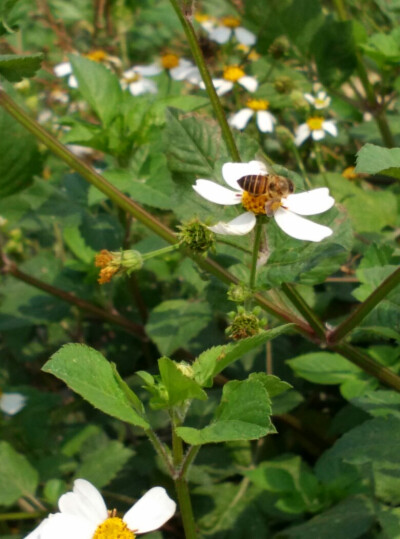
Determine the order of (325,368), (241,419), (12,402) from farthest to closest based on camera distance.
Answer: (12,402), (325,368), (241,419)

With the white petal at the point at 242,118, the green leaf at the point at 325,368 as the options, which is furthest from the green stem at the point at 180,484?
the white petal at the point at 242,118

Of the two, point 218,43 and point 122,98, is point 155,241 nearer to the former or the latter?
point 122,98

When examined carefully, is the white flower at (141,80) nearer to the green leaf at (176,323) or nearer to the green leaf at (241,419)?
the green leaf at (176,323)

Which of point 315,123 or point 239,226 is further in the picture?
point 315,123

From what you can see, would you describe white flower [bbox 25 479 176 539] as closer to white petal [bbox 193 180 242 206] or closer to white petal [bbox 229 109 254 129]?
white petal [bbox 193 180 242 206]

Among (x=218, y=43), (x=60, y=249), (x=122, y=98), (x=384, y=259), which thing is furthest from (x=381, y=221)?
(x=60, y=249)

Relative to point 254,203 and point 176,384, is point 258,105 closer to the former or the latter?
point 254,203

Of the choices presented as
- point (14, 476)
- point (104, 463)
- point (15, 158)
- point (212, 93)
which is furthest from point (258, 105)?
point (14, 476)
